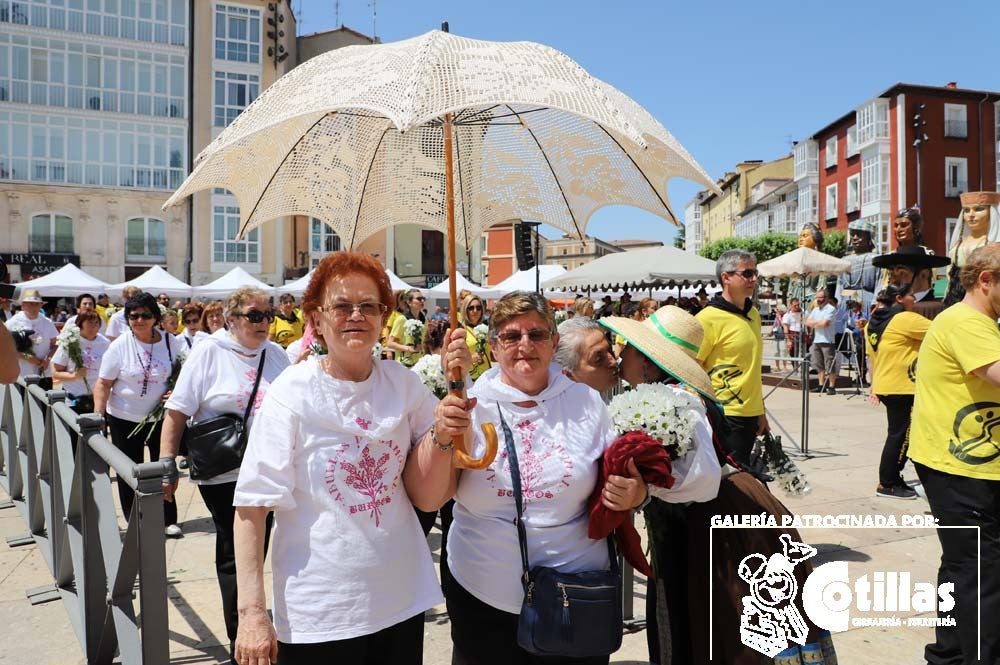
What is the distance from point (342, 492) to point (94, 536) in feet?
7.03

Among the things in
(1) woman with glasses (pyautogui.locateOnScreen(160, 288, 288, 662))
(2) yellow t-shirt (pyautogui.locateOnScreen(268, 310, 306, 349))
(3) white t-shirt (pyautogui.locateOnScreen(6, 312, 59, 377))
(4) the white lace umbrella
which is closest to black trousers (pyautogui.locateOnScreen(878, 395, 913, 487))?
(4) the white lace umbrella

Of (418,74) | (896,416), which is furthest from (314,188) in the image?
(896,416)

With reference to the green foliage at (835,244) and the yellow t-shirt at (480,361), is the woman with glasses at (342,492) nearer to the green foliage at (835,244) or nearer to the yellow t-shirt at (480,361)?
the yellow t-shirt at (480,361)

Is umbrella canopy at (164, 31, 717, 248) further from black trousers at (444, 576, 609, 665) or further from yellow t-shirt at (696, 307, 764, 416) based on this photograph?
black trousers at (444, 576, 609, 665)

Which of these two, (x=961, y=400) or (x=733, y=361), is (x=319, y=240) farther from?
(x=961, y=400)

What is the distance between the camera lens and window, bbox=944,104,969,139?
137ft

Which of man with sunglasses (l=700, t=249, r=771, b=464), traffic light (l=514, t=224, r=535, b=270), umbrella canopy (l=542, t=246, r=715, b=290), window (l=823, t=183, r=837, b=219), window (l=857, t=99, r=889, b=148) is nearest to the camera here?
man with sunglasses (l=700, t=249, r=771, b=464)

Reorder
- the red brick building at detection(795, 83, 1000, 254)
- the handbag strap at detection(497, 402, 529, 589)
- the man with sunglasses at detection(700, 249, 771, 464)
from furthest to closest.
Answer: the red brick building at detection(795, 83, 1000, 254), the man with sunglasses at detection(700, 249, 771, 464), the handbag strap at detection(497, 402, 529, 589)

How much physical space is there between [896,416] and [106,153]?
130 ft

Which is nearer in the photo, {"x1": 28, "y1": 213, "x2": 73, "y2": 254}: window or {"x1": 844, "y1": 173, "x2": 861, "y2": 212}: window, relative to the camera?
{"x1": 28, "y1": 213, "x2": 73, "y2": 254}: window

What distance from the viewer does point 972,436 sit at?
3121mm

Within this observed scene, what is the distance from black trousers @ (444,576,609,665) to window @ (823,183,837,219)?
174 feet

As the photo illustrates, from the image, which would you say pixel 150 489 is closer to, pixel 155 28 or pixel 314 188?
pixel 314 188

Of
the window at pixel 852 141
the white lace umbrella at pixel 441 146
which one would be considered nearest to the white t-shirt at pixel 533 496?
the white lace umbrella at pixel 441 146
